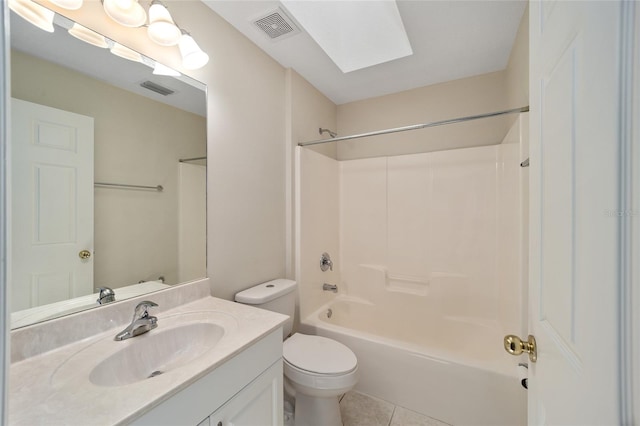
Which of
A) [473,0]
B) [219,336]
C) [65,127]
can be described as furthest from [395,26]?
[219,336]

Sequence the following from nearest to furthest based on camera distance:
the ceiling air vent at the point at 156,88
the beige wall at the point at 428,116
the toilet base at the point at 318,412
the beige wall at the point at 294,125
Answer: the ceiling air vent at the point at 156,88, the toilet base at the point at 318,412, the beige wall at the point at 294,125, the beige wall at the point at 428,116

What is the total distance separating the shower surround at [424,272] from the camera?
1497 millimetres

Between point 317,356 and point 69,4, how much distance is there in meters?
1.87

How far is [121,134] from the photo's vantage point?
1.06m

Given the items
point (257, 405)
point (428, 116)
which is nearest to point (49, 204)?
point (257, 405)

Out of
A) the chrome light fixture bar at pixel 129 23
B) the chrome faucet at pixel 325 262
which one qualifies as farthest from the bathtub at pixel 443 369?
the chrome light fixture bar at pixel 129 23

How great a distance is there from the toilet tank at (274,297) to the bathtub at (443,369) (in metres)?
0.26

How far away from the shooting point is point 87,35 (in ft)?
3.16

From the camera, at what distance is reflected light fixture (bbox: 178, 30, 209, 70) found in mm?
1189

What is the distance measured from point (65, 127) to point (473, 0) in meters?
1.99

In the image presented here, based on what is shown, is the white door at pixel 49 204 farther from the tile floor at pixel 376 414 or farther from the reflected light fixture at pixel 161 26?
the tile floor at pixel 376 414

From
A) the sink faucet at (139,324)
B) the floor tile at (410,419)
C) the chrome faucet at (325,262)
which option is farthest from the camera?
the chrome faucet at (325,262)

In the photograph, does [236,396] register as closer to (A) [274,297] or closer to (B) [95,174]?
(A) [274,297]

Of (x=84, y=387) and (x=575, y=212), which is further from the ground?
(x=575, y=212)
